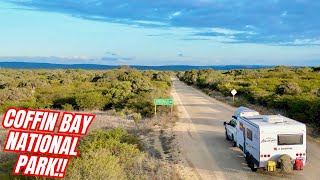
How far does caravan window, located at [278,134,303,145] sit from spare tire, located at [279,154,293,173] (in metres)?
0.53

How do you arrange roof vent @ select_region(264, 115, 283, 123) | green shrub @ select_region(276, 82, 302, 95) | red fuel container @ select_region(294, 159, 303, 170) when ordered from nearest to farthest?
red fuel container @ select_region(294, 159, 303, 170)
roof vent @ select_region(264, 115, 283, 123)
green shrub @ select_region(276, 82, 302, 95)

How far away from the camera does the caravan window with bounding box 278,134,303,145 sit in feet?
43.6

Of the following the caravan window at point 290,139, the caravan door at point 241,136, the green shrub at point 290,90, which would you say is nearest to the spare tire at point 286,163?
the caravan window at point 290,139

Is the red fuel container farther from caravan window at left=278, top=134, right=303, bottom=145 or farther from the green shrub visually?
the green shrub

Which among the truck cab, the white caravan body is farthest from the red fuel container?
the truck cab

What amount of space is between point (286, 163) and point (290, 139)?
914mm

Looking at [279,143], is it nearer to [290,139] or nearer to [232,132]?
[290,139]

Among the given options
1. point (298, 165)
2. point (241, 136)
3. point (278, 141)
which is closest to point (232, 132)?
point (241, 136)

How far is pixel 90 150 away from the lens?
11805 millimetres

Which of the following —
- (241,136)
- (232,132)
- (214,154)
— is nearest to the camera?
(241,136)

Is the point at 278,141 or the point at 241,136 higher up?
the point at 278,141

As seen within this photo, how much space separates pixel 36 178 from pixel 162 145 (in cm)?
962

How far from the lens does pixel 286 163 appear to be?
13.1 meters

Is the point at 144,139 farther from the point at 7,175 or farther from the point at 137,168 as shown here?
the point at 7,175
